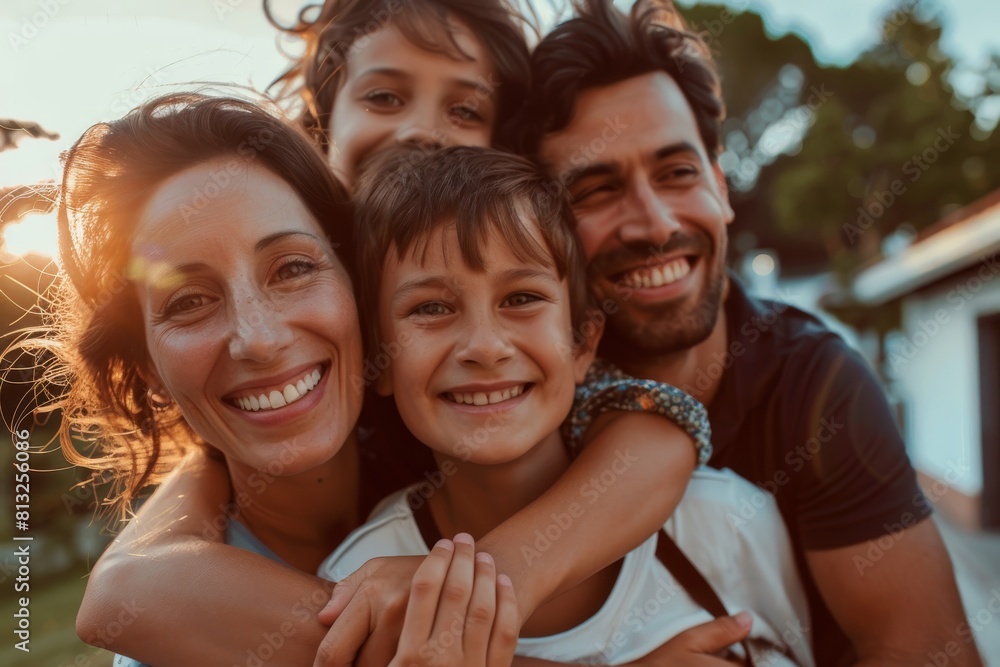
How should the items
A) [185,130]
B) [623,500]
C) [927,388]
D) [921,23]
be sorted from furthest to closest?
[921,23]
[927,388]
[185,130]
[623,500]

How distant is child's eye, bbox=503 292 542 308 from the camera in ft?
7.11

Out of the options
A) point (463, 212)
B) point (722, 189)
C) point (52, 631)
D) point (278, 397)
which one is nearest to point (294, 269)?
point (278, 397)

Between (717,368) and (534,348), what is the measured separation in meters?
1.00

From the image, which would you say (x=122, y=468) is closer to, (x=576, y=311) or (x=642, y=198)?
(x=576, y=311)

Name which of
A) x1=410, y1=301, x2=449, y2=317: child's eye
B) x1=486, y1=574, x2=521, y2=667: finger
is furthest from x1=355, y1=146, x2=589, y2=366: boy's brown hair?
x1=486, y1=574, x2=521, y2=667: finger

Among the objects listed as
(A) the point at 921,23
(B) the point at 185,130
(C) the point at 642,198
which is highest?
(B) the point at 185,130

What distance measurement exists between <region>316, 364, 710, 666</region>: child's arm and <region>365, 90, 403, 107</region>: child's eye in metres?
1.32

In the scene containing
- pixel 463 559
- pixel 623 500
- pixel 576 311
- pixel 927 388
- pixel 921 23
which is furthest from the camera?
pixel 921 23

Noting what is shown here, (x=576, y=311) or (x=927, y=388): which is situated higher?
(x=576, y=311)

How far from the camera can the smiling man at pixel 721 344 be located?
7.78 ft

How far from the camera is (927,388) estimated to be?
41.3ft

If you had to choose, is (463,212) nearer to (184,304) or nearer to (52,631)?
(184,304)

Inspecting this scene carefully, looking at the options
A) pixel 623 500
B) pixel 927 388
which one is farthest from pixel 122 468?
pixel 927 388

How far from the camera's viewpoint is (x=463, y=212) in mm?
2141
